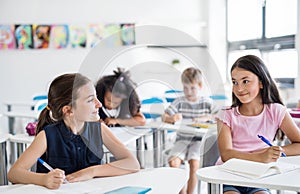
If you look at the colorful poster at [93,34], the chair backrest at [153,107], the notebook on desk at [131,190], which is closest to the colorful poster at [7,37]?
the colorful poster at [93,34]

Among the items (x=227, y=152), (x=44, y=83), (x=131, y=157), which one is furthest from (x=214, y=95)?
(x=44, y=83)

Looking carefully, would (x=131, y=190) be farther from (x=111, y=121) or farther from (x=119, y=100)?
(x=111, y=121)

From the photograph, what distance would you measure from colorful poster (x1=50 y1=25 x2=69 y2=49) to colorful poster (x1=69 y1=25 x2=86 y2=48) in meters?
0.07

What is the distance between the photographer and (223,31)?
229 inches

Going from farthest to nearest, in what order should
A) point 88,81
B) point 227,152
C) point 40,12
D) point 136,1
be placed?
point 136,1 < point 40,12 < point 227,152 < point 88,81

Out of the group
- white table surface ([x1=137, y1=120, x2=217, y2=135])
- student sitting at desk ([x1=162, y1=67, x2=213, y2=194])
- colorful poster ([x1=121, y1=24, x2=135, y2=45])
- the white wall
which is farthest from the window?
white table surface ([x1=137, y1=120, x2=217, y2=135])

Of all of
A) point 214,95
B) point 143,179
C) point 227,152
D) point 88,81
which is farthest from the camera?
point 214,95

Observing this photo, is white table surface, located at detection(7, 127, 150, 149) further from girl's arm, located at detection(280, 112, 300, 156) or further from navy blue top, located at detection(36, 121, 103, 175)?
girl's arm, located at detection(280, 112, 300, 156)

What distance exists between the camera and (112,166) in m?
1.44

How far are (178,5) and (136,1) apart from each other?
681 mm

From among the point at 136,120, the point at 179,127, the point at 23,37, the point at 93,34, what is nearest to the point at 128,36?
the point at 179,127

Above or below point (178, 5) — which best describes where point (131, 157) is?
below

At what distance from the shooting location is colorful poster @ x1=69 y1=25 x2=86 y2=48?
534cm

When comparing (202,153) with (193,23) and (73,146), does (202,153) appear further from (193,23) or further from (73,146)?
(193,23)
